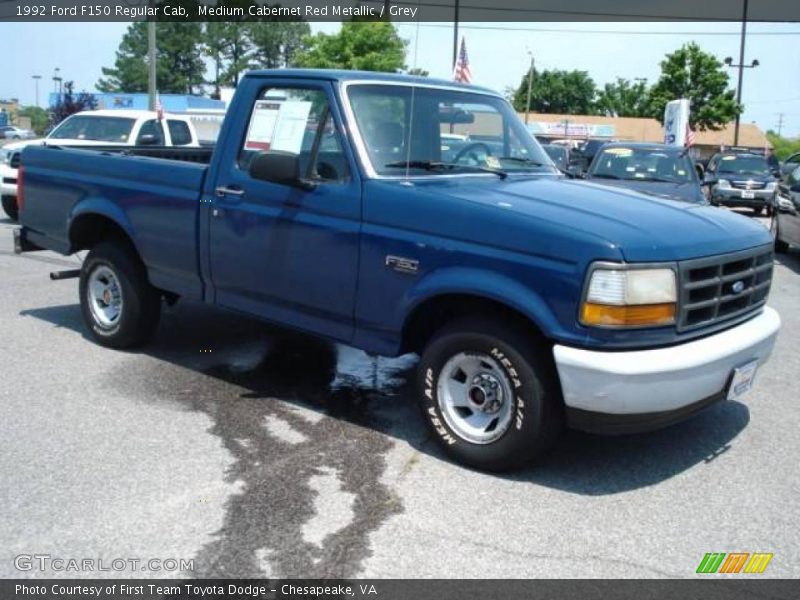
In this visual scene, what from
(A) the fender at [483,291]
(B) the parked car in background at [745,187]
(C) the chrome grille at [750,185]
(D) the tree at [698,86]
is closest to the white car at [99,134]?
(A) the fender at [483,291]

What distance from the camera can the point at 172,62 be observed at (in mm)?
90500

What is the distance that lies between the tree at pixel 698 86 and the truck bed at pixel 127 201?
5094cm

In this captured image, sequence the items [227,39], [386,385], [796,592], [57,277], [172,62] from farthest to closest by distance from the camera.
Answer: [172,62] → [227,39] → [57,277] → [386,385] → [796,592]

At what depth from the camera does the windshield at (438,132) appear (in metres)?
4.95

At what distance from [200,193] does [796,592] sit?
13.3 feet

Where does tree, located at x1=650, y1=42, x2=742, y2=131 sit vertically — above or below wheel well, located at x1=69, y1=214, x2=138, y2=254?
above

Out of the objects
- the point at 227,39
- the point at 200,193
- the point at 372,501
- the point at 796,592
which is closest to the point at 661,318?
the point at 796,592

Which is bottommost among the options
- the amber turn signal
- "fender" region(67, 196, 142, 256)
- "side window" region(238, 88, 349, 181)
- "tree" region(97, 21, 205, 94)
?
the amber turn signal

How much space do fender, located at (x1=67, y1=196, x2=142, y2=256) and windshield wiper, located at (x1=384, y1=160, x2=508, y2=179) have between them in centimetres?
223

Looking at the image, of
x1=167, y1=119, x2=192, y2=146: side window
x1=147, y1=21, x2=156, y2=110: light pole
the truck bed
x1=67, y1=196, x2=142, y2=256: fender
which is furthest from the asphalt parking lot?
x1=147, y1=21, x2=156, y2=110: light pole

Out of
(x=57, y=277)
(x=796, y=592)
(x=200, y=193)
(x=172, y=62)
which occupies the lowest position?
(x=796, y=592)

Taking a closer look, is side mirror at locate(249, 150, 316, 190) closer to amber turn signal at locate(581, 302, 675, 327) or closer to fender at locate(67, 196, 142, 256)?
fender at locate(67, 196, 142, 256)

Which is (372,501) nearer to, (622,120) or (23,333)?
(23,333)

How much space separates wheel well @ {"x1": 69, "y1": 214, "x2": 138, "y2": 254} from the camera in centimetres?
643
